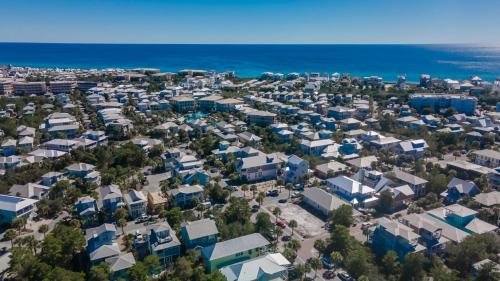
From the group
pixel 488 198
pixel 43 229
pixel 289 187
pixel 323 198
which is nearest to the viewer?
pixel 43 229

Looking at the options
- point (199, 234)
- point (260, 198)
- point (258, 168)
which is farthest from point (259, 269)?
point (258, 168)

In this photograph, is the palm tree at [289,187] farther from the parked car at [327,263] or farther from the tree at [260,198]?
the parked car at [327,263]

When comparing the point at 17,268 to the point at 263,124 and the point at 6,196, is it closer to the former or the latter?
the point at 6,196

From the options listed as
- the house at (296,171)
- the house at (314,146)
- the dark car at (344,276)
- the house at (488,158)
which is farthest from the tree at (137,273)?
the house at (488,158)

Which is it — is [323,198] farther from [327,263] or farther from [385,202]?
[327,263]

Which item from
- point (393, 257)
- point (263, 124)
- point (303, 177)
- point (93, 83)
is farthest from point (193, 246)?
point (93, 83)

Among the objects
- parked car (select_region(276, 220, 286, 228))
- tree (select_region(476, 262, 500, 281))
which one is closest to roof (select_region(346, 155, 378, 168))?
parked car (select_region(276, 220, 286, 228))

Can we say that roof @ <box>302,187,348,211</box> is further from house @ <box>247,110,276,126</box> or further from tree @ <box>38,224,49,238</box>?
house @ <box>247,110,276,126</box>
